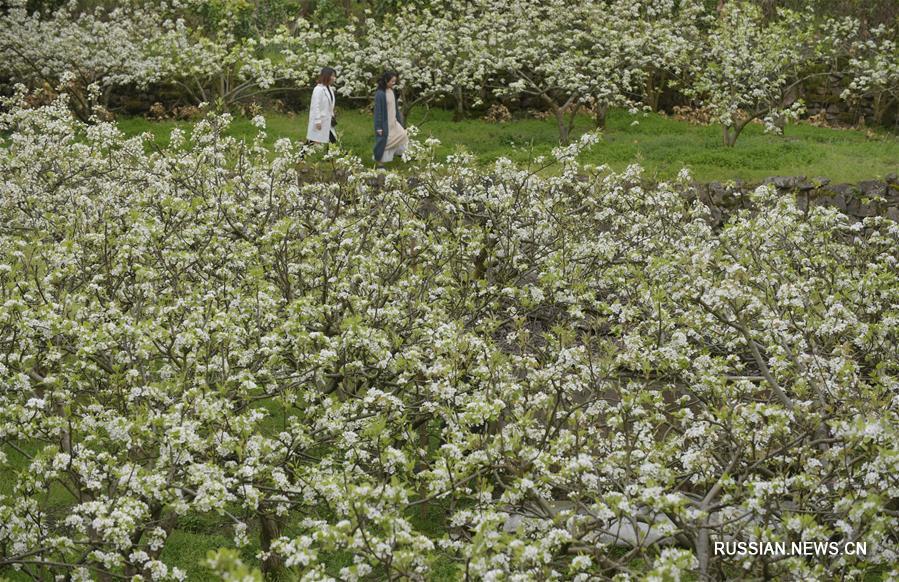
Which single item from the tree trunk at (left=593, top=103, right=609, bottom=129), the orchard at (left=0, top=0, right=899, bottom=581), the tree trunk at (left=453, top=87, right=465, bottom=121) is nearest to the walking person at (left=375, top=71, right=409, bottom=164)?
the orchard at (left=0, top=0, right=899, bottom=581)

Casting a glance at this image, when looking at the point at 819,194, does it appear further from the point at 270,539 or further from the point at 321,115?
the point at 270,539

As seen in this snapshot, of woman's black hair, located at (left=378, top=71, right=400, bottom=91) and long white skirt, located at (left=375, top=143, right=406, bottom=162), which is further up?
woman's black hair, located at (left=378, top=71, right=400, bottom=91)

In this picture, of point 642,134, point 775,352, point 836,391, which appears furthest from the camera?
point 642,134

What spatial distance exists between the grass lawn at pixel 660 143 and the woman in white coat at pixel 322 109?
2628 millimetres

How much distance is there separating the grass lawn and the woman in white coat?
2628mm

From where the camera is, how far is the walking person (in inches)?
732

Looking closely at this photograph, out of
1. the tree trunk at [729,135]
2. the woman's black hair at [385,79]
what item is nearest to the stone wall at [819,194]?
the tree trunk at [729,135]

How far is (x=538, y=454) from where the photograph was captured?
701 centimetres

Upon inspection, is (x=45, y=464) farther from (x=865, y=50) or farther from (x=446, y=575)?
(x=865, y=50)

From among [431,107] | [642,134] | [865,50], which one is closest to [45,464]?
[642,134]

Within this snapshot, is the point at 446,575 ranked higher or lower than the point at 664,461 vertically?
lower

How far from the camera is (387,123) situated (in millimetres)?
18922

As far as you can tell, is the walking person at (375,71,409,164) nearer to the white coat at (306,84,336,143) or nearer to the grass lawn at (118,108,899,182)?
the white coat at (306,84,336,143)

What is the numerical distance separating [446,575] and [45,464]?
4101 mm
